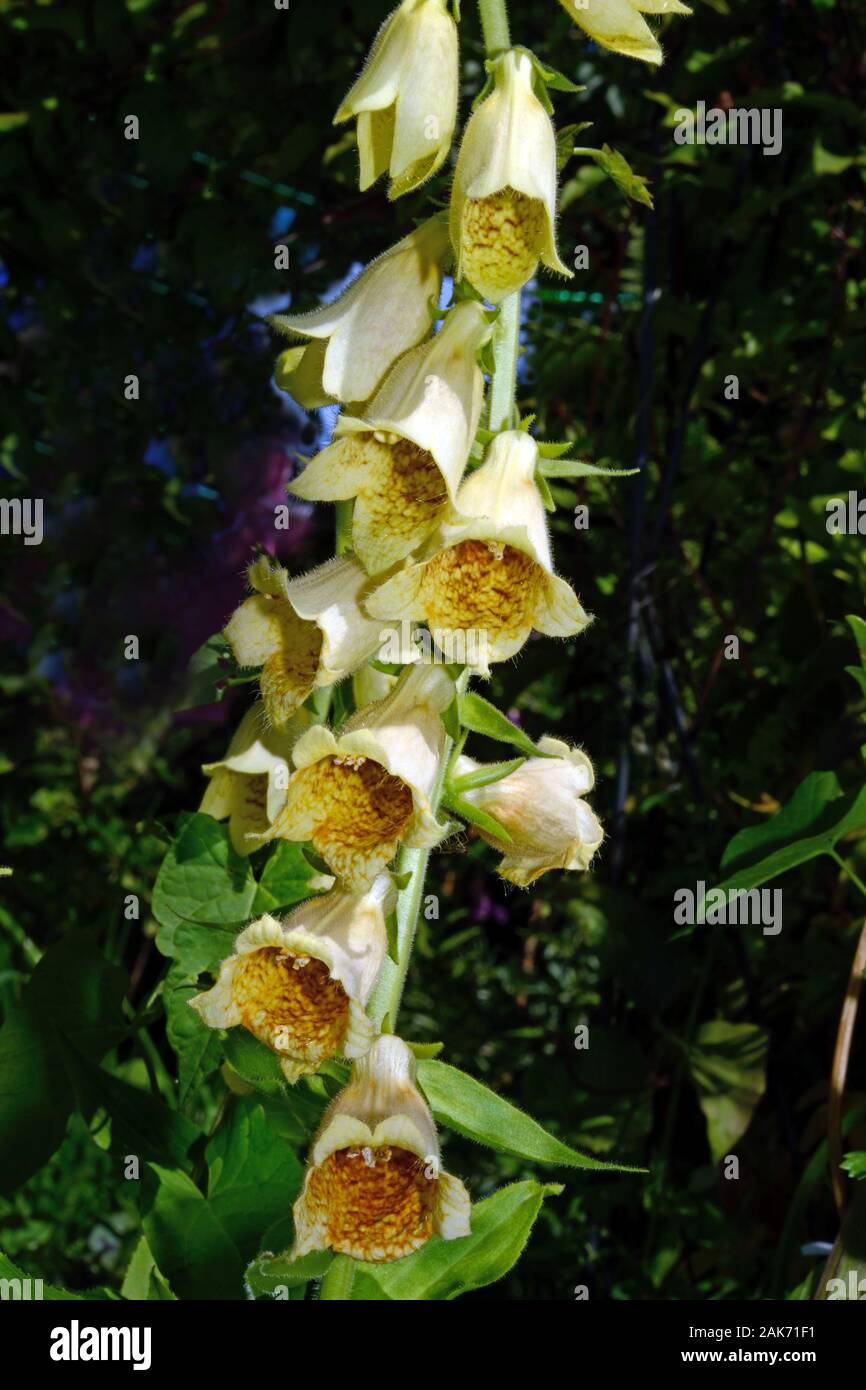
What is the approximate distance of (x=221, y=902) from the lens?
34.8 inches

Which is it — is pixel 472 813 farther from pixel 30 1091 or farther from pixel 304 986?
pixel 30 1091

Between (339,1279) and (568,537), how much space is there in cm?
116

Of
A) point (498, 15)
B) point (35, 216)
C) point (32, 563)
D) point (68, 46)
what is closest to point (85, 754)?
point (32, 563)

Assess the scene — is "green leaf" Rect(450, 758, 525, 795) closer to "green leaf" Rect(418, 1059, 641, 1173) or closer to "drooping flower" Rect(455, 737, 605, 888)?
"drooping flower" Rect(455, 737, 605, 888)

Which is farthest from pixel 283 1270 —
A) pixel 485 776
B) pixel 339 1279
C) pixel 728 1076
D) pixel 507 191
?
pixel 728 1076

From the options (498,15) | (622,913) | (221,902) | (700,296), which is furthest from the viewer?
(700,296)

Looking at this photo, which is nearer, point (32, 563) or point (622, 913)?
point (622, 913)

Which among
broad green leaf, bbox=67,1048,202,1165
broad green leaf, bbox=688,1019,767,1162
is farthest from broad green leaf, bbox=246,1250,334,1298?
broad green leaf, bbox=688,1019,767,1162

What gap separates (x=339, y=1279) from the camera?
624mm

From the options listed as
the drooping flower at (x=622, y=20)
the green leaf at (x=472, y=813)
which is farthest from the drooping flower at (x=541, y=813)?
the drooping flower at (x=622, y=20)

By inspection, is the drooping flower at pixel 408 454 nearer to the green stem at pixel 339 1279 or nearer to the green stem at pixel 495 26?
the green stem at pixel 495 26
